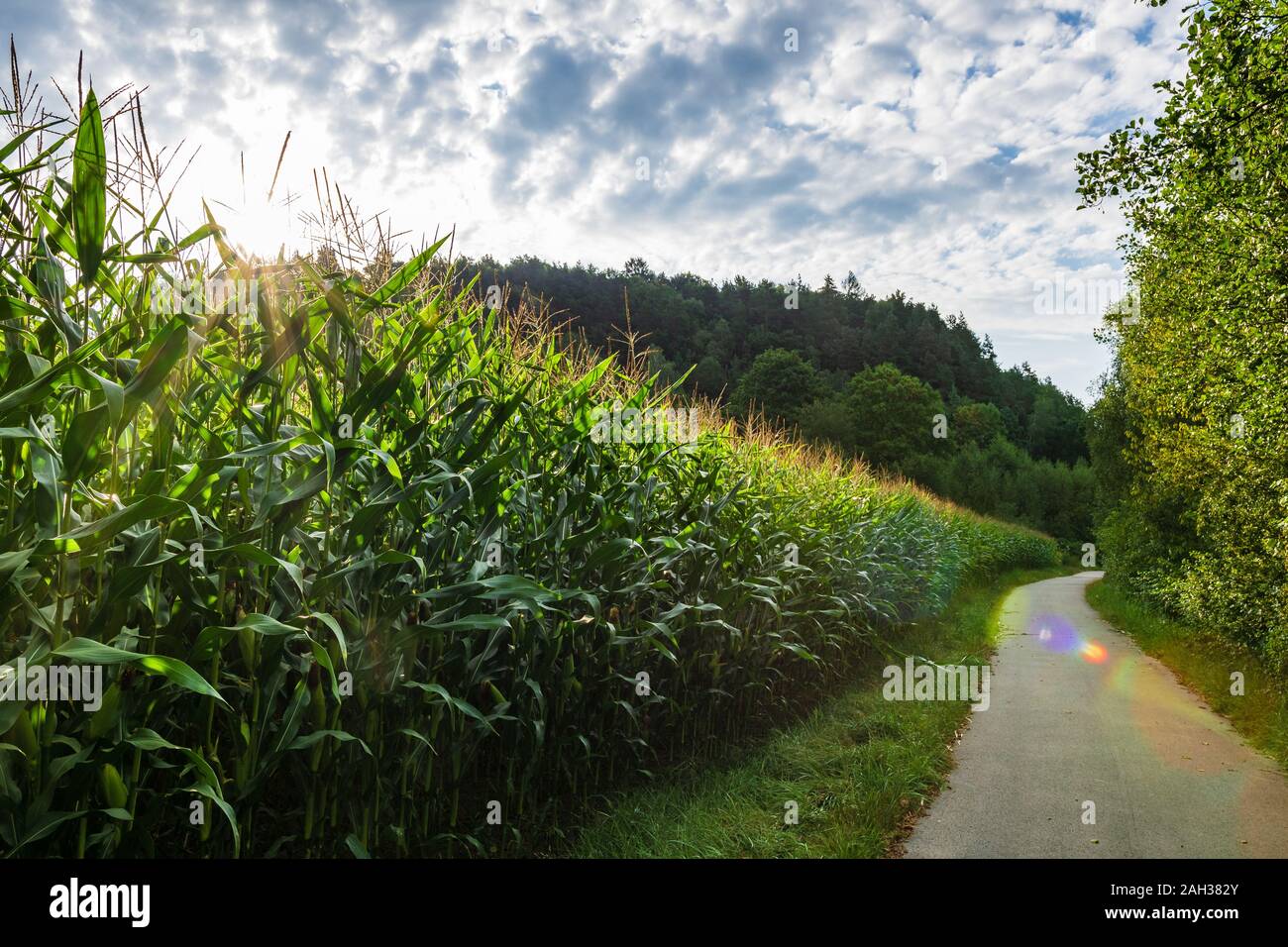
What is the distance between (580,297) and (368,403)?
25625mm

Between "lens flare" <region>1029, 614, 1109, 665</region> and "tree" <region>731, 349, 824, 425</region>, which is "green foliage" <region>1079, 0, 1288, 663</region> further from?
"tree" <region>731, 349, 824, 425</region>

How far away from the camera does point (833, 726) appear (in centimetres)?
575

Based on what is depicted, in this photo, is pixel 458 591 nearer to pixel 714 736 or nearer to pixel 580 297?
pixel 714 736

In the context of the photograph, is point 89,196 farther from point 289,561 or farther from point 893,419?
point 893,419

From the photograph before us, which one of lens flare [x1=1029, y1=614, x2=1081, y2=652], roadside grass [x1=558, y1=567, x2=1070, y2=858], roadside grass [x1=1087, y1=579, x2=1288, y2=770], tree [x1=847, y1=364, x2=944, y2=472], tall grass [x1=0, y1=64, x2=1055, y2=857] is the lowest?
lens flare [x1=1029, y1=614, x2=1081, y2=652]

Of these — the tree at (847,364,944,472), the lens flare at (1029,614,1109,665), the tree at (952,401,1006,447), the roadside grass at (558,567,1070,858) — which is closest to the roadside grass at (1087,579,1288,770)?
the lens flare at (1029,614,1109,665)

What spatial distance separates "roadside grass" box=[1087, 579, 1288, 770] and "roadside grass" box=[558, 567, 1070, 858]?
2.34 meters

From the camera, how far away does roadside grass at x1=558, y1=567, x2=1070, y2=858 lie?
3617mm

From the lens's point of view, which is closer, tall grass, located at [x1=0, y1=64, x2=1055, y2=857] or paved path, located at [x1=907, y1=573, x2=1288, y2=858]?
tall grass, located at [x1=0, y1=64, x2=1055, y2=857]

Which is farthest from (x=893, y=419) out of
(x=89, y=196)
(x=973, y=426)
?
(x=89, y=196)
